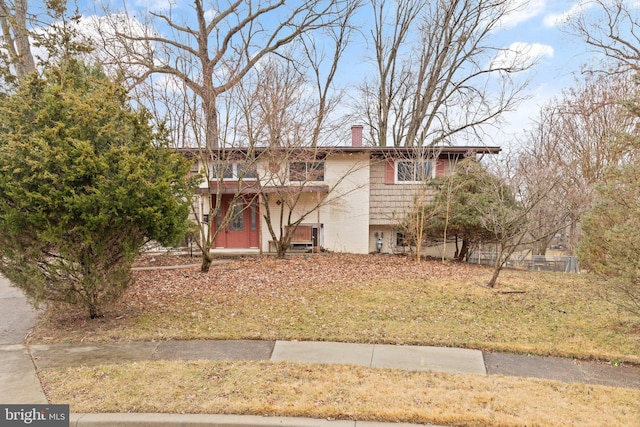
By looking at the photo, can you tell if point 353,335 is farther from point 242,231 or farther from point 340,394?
point 242,231

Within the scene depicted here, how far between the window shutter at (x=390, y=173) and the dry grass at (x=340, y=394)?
11.4 metres

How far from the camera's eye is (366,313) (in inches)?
262

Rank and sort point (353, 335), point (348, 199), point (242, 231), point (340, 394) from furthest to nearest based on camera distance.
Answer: point (242, 231)
point (348, 199)
point (353, 335)
point (340, 394)

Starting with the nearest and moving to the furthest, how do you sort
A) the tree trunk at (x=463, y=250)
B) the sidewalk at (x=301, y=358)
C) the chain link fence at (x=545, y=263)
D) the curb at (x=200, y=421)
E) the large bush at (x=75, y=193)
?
the curb at (x=200, y=421), the sidewalk at (x=301, y=358), the large bush at (x=75, y=193), the tree trunk at (x=463, y=250), the chain link fence at (x=545, y=263)

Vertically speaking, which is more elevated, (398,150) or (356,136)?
(356,136)

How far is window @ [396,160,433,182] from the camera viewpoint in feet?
44.7

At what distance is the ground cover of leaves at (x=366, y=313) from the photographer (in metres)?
5.46

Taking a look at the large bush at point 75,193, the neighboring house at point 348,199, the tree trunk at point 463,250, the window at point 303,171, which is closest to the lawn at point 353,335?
the large bush at point 75,193

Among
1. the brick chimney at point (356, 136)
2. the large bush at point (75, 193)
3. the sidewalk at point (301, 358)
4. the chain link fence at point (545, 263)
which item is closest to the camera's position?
the sidewalk at point (301, 358)

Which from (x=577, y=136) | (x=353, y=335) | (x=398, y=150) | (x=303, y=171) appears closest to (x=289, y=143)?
(x=303, y=171)

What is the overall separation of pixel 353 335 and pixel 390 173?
1034 cm

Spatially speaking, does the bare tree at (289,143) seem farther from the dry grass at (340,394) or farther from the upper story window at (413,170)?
the dry grass at (340,394)

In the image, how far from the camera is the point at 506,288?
8.85 metres

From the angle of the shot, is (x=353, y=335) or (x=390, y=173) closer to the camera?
(x=353, y=335)
